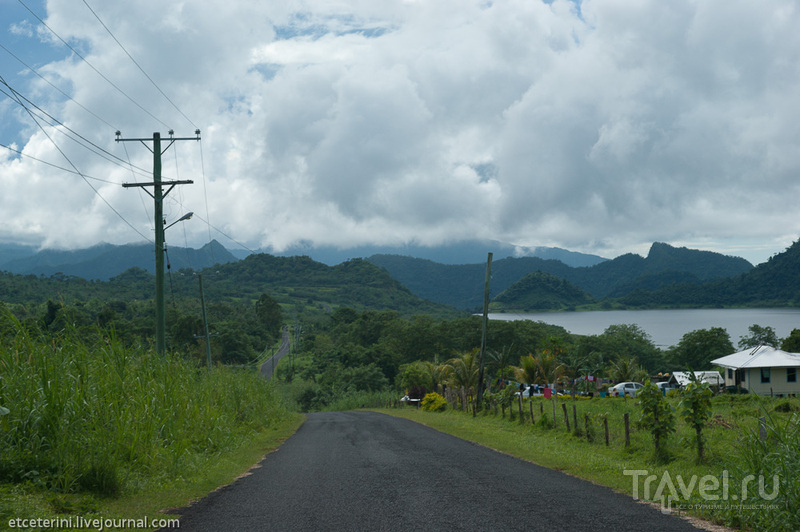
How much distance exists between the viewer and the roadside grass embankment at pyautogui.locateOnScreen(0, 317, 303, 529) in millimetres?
7047

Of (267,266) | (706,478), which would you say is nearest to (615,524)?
(706,478)

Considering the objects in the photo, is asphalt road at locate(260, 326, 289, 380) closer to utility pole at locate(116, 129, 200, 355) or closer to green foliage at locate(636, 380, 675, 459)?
utility pole at locate(116, 129, 200, 355)

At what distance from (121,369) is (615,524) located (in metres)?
8.39

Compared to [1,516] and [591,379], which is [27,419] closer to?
[1,516]

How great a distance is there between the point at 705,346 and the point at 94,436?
70.0m

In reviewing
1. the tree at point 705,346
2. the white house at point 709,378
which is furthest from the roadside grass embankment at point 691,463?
the tree at point 705,346

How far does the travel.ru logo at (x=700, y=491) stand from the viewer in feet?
21.4

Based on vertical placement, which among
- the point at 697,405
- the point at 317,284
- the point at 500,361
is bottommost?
the point at 500,361

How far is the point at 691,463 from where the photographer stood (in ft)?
34.6

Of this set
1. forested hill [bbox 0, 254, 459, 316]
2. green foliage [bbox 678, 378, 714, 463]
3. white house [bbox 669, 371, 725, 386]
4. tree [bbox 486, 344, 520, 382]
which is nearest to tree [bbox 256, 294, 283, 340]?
forested hill [bbox 0, 254, 459, 316]

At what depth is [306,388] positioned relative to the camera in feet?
197

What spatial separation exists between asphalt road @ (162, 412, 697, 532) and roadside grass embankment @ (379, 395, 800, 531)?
55cm

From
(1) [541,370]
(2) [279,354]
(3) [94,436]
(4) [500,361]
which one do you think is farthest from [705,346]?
(3) [94,436]

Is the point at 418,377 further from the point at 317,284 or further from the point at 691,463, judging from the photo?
the point at 317,284
